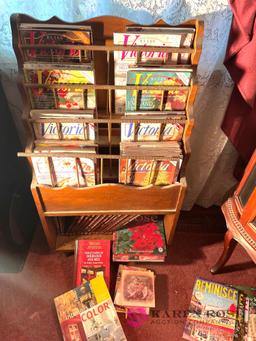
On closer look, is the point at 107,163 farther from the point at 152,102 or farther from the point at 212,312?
the point at 212,312

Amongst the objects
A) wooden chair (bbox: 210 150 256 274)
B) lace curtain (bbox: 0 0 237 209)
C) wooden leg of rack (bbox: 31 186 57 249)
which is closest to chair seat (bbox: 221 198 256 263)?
wooden chair (bbox: 210 150 256 274)

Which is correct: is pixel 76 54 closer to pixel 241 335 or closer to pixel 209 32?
pixel 209 32

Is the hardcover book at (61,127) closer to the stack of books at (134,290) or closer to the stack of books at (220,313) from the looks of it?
the stack of books at (134,290)

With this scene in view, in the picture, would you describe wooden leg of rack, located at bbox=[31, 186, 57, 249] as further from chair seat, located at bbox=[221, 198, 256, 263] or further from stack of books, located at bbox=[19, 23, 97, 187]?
chair seat, located at bbox=[221, 198, 256, 263]

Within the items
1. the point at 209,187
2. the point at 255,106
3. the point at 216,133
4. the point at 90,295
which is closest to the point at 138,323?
the point at 90,295

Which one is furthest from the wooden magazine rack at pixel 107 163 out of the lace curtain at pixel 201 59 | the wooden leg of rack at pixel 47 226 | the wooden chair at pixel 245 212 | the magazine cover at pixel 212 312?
the magazine cover at pixel 212 312

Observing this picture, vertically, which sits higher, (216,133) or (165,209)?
(216,133)

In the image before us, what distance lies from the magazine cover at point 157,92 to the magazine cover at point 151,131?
5 centimetres

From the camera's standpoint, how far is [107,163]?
124 cm

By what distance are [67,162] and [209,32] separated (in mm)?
649

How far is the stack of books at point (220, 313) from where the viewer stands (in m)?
1.28

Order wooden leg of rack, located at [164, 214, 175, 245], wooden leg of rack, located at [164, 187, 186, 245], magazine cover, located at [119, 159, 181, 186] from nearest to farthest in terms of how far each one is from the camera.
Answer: magazine cover, located at [119, 159, 181, 186] < wooden leg of rack, located at [164, 187, 186, 245] < wooden leg of rack, located at [164, 214, 175, 245]

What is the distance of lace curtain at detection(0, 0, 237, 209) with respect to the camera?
954 millimetres

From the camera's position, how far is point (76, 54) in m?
0.90
